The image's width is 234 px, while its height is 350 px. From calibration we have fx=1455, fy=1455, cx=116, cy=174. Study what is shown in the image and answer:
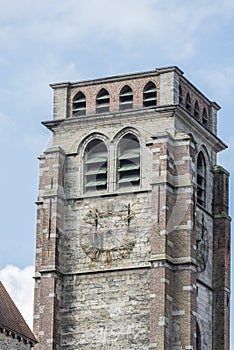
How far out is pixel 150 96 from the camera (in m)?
65.1

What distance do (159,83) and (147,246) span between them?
740 centimetres

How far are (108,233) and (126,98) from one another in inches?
251

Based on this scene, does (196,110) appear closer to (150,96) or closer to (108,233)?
(150,96)

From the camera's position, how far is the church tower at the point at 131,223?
62.2 m

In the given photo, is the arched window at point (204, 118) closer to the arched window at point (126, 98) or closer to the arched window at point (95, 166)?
the arched window at point (126, 98)

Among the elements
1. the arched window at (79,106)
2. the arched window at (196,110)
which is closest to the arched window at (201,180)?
the arched window at (196,110)

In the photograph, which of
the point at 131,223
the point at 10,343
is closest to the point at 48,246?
the point at 131,223

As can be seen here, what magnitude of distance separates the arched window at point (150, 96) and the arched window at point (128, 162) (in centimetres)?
161

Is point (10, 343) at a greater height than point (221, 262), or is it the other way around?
point (221, 262)

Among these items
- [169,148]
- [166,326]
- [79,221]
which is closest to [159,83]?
[169,148]

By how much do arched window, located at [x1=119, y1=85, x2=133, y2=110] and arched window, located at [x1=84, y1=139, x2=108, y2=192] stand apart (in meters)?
1.91

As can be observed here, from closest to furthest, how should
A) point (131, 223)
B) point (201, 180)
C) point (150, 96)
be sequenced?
point (131, 223), point (150, 96), point (201, 180)

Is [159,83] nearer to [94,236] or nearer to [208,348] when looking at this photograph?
[94,236]

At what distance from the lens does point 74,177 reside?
215ft
